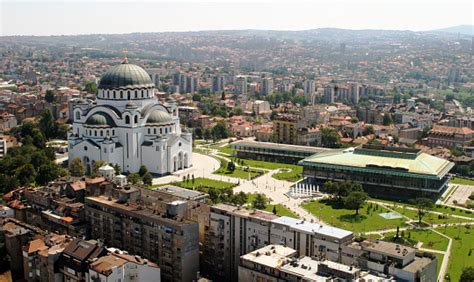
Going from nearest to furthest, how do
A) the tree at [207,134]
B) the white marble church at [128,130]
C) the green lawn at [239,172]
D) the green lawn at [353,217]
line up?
the green lawn at [353,217] < the white marble church at [128,130] < the green lawn at [239,172] < the tree at [207,134]

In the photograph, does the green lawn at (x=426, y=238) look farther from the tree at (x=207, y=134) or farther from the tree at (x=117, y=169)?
the tree at (x=207, y=134)

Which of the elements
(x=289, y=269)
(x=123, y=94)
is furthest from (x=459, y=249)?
(x=123, y=94)

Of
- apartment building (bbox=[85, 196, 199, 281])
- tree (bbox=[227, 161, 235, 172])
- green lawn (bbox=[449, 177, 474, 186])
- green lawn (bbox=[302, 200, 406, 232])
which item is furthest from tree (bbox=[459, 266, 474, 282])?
tree (bbox=[227, 161, 235, 172])

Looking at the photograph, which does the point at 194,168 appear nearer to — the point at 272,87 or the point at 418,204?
the point at 418,204

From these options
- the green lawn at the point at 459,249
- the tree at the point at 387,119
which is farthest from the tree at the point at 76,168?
the tree at the point at 387,119

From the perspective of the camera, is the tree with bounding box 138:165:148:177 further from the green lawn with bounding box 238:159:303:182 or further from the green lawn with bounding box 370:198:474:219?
the green lawn with bounding box 370:198:474:219

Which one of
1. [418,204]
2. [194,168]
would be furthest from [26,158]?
[418,204]

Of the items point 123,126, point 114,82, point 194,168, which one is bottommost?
point 194,168
